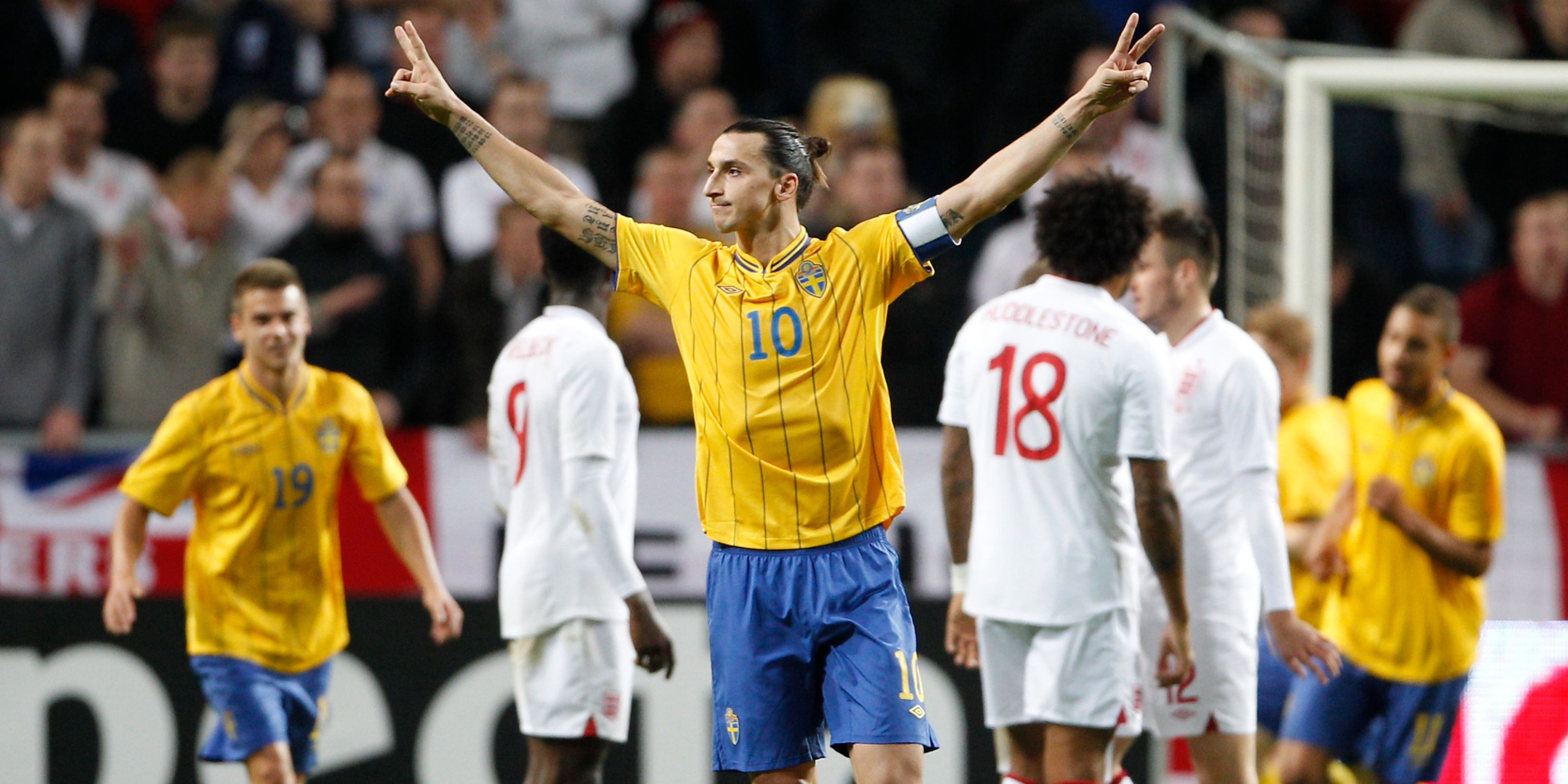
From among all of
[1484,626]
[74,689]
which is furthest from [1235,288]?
[74,689]

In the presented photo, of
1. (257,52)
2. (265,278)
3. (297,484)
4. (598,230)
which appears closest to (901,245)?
(598,230)

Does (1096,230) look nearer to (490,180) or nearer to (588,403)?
(588,403)

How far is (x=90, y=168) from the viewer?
30.7 feet

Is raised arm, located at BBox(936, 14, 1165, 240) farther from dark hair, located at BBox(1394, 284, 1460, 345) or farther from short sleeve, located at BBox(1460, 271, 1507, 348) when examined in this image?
short sleeve, located at BBox(1460, 271, 1507, 348)

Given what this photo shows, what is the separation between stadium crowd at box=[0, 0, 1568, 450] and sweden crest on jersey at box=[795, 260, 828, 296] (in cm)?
266

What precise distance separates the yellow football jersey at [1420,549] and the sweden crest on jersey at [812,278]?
3.11 meters

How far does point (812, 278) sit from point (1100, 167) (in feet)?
14.4

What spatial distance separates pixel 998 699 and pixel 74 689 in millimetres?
4163

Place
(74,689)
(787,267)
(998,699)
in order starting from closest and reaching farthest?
(787,267) → (998,699) → (74,689)

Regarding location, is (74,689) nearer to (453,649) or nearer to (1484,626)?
(453,649)

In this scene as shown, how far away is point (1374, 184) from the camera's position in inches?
410

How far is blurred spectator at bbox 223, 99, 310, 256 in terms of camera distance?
9125 millimetres

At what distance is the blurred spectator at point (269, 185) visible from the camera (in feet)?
29.9

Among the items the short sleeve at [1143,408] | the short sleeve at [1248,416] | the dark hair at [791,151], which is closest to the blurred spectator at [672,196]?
the short sleeve at [1248,416]
